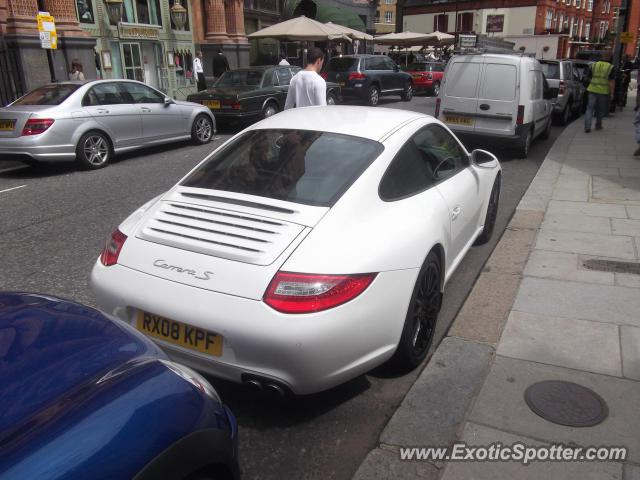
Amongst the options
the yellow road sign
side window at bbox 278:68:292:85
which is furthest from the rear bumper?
the yellow road sign

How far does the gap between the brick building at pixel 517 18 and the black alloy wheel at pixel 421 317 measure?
5827 cm

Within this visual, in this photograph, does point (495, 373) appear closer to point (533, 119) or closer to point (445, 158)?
point (445, 158)

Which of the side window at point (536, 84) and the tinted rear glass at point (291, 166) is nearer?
the tinted rear glass at point (291, 166)

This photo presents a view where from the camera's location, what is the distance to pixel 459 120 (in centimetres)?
1020

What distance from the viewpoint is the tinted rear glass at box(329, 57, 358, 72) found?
1928cm

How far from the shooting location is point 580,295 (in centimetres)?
430

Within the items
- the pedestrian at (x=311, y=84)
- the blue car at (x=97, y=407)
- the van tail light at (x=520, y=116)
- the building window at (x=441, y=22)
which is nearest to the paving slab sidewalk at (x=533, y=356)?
the blue car at (x=97, y=407)

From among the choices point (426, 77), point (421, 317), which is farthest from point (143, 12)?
point (421, 317)

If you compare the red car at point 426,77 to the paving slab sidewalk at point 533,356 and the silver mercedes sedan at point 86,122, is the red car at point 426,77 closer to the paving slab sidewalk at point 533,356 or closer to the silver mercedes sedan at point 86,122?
the silver mercedes sedan at point 86,122

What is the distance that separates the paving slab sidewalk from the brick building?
56.0 m

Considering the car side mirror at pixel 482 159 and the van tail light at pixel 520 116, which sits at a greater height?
the car side mirror at pixel 482 159

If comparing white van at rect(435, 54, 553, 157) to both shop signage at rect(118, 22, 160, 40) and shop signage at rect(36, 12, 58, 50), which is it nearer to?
shop signage at rect(36, 12, 58, 50)

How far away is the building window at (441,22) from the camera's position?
67688mm

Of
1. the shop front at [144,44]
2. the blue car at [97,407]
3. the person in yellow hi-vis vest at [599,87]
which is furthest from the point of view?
the shop front at [144,44]
